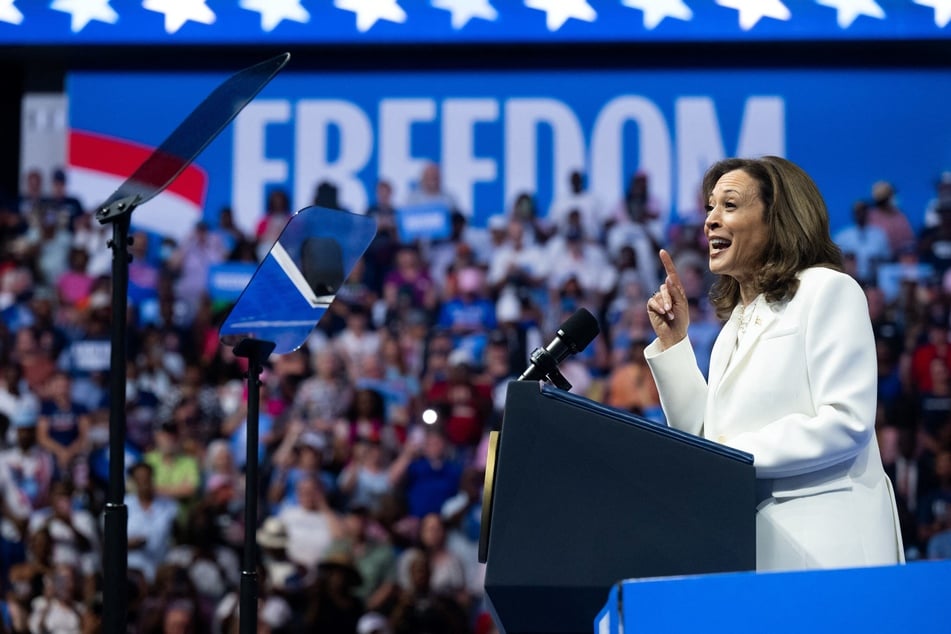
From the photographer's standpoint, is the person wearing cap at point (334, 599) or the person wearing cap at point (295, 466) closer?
the person wearing cap at point (334, 599)

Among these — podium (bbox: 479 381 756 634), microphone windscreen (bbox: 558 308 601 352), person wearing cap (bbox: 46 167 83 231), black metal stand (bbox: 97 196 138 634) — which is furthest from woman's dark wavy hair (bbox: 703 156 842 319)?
person wearing cap (bbox: 46 167 83 231)

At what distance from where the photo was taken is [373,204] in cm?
871

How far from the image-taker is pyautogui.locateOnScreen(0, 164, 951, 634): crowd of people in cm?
642

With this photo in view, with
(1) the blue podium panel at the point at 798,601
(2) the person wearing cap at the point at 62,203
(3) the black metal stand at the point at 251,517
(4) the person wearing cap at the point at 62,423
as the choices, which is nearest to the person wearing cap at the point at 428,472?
(4) the person wearing cap at the point at 62,423

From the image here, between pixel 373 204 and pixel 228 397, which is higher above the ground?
pixel 373 204

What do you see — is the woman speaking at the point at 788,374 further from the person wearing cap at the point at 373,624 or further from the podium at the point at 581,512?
the person wearing cap at the point at 373,624

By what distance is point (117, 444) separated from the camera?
78.5 inches

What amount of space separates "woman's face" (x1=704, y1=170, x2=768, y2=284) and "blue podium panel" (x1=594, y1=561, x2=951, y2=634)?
29.1 inches

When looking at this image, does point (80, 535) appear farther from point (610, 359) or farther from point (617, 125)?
point (617, 125)

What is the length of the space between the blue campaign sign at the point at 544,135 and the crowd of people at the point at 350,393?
20cm

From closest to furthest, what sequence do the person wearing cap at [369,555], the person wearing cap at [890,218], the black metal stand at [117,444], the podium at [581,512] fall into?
the podium at [581,512], the black metal stand at [117,444], the person wearing cap at [369,555], the person wearing cap at [890,218]

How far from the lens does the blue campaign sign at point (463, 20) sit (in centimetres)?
834

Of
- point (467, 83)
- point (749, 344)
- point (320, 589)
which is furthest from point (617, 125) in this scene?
point (749, 344)

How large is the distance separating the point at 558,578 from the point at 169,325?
21.5 feet
